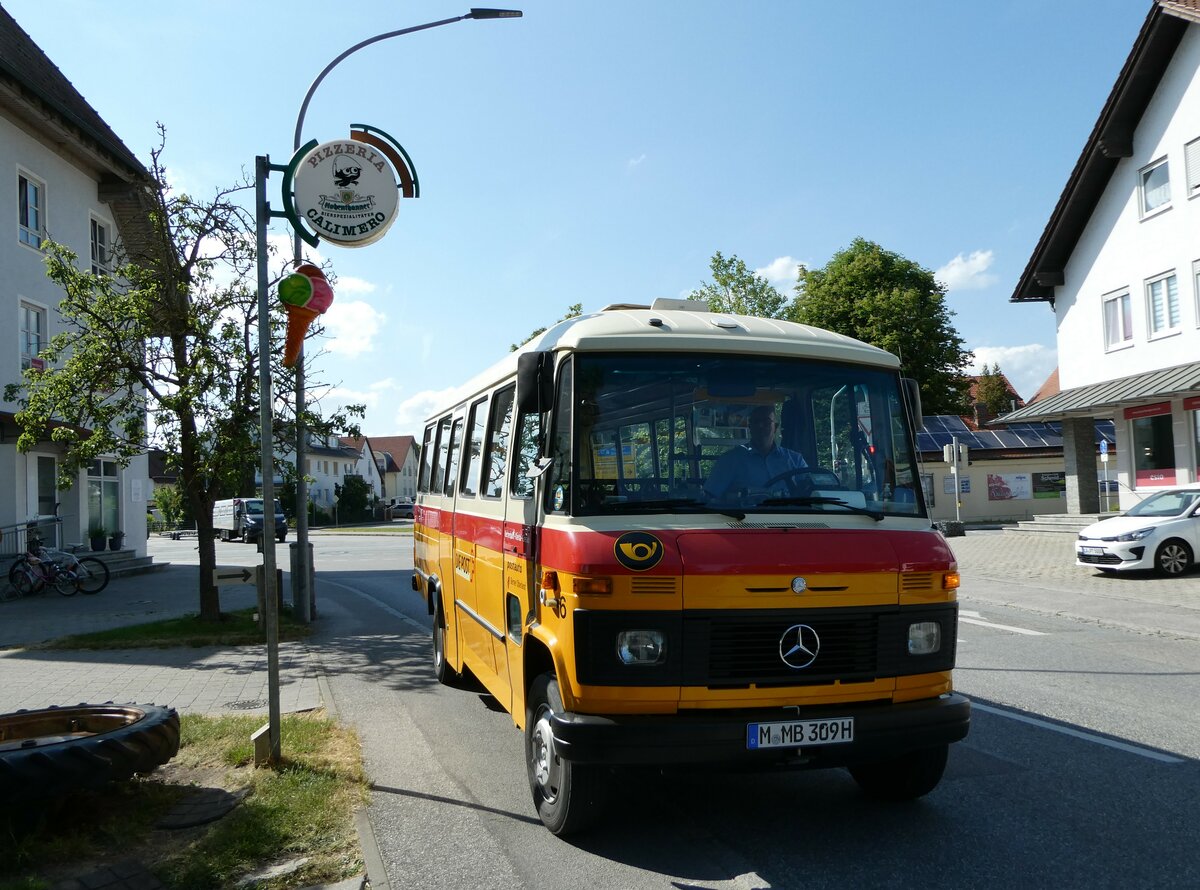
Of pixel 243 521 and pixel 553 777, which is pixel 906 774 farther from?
pixel 243 521

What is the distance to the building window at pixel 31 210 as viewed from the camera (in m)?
21.5

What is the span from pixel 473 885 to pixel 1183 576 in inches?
651

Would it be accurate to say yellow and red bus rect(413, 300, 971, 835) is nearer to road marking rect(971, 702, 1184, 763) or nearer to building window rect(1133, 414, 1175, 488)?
road marking rect(971, 702, 1184, 763)

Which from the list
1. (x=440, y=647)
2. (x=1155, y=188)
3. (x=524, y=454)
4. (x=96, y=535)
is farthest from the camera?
(x=96, y=535)

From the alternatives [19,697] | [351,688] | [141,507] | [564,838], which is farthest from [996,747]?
[141,507]

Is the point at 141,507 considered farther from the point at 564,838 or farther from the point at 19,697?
the point at 564,838

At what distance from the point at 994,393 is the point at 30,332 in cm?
7370

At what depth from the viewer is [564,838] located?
4.75m

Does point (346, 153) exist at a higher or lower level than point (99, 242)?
lower

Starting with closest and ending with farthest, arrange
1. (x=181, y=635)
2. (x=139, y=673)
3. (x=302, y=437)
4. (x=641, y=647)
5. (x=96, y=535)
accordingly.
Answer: (x=641, y=647), (x=139, y=673), (x=181, y=635), (x=302, y=437), (x=96, y=535)

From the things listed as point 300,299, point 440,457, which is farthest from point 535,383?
point 440,457

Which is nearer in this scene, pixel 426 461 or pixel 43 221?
pixel 426 461

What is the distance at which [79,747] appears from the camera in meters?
4.90

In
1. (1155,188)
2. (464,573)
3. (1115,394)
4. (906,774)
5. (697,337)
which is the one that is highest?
(1155,188)
